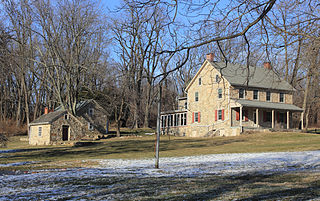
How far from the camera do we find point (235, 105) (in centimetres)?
3756

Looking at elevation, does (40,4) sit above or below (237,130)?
above

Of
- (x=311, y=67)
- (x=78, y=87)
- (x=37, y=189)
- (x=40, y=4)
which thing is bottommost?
(x=37, y=189)

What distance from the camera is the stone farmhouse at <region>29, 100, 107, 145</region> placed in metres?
42.0

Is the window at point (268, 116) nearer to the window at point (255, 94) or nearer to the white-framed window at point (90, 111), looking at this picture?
the window at point (255, 94)

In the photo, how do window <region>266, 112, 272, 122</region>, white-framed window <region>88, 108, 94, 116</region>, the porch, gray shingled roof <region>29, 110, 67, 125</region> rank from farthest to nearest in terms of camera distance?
1. white-framed window <region>88, 108, 94, 116</region>
2. gray shingled roof <region>29, 110, 67, 125</region>
3. window <region>266, 112, 272, 122</region>
4. the porch

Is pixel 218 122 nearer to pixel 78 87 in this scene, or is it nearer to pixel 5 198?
pixel 78 87

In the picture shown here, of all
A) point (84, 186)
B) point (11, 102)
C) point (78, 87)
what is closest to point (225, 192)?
point (84, 186)

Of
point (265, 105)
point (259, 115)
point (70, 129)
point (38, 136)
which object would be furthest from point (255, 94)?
point (38, 136)

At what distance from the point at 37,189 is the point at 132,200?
2.88 metres

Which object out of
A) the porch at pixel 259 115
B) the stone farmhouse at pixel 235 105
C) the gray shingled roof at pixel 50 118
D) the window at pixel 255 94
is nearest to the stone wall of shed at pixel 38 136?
the gray shingled roof at pixel 50 118

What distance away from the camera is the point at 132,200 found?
7.13 meters

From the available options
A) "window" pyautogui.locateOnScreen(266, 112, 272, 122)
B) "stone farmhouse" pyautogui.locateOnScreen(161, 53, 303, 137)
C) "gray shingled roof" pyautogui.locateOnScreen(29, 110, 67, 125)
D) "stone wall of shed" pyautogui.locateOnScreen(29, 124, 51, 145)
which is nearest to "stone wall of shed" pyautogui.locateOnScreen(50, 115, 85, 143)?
"gray shingled roof" pyautogui.locateOnScreen(29, 110, 67, 125)

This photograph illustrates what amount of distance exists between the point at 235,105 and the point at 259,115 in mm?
3806

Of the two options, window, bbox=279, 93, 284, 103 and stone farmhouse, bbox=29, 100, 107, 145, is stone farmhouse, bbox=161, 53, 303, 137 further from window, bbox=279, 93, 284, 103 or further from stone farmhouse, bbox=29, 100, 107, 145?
stone farmhouse, bbox=29, 100, 107, 145
